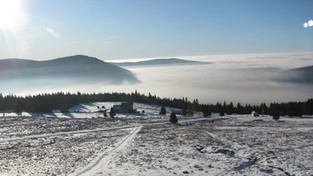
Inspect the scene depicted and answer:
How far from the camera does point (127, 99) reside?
190 metres

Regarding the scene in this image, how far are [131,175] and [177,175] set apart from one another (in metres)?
3.62

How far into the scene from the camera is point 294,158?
109ft

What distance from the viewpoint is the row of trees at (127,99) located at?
13150 centimetres

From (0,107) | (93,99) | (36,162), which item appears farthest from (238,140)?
(93,99)

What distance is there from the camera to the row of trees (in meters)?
132

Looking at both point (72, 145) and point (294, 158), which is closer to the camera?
point (294, 158)

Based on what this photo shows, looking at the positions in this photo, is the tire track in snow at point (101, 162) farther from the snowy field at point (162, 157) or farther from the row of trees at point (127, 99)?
the row of trees at point (127, 99)

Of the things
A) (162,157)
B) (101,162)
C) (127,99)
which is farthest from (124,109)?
(101,162)

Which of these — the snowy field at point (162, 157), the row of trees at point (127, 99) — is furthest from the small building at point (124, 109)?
the snowy field at point (162, 157)

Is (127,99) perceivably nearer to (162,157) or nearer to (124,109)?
(124,109)

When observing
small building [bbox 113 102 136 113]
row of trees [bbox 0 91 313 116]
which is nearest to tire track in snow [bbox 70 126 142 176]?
row of trees [bbox 0 91 313 116]

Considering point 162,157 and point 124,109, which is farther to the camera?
point 124,109

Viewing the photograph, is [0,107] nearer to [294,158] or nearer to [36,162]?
[36,162]

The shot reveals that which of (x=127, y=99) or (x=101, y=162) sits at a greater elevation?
(x=127, y=99)
